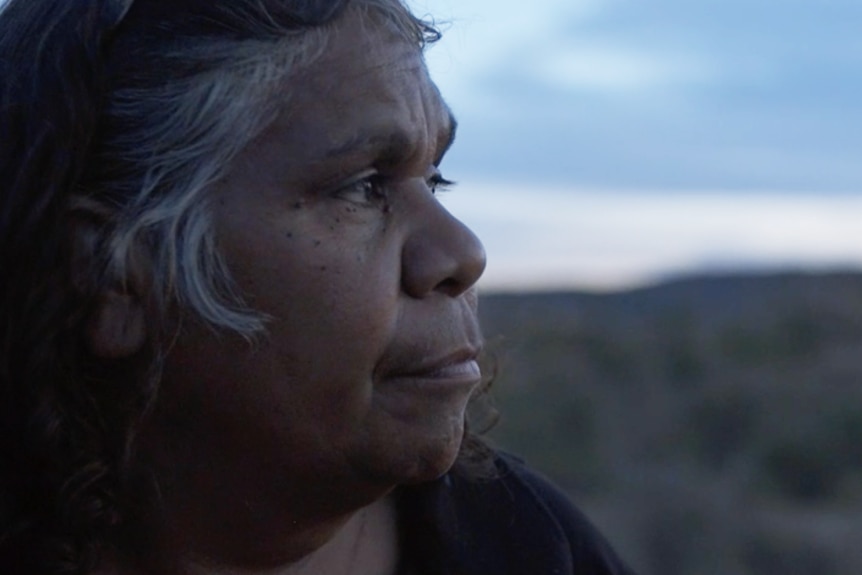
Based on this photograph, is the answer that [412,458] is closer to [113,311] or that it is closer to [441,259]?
[441,259]

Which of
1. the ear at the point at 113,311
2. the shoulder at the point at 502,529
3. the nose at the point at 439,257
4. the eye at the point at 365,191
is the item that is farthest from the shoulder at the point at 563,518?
the ear at the point at 113,311

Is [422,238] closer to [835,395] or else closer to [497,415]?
[497,415]

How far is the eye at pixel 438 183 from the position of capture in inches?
103

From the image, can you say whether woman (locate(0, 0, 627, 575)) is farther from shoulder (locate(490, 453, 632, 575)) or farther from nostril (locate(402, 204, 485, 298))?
shoulder (locate(490, 453, 632, 575))

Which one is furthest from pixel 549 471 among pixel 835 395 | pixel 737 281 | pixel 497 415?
pixel 737 281

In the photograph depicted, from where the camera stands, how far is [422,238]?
2426 millimetres

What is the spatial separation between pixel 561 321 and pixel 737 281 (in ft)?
69.7

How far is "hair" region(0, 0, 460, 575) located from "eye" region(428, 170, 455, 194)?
304 millimetres

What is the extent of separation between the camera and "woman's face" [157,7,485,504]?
93.5 inches

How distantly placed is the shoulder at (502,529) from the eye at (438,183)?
1.59 feet

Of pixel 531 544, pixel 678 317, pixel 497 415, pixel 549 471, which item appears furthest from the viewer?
pixel 678 317

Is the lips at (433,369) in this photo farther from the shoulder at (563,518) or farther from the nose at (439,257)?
the shoulder at (563,518)

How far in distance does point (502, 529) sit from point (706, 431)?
11.7 m

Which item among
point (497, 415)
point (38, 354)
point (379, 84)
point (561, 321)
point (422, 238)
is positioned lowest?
point (561, 321)
